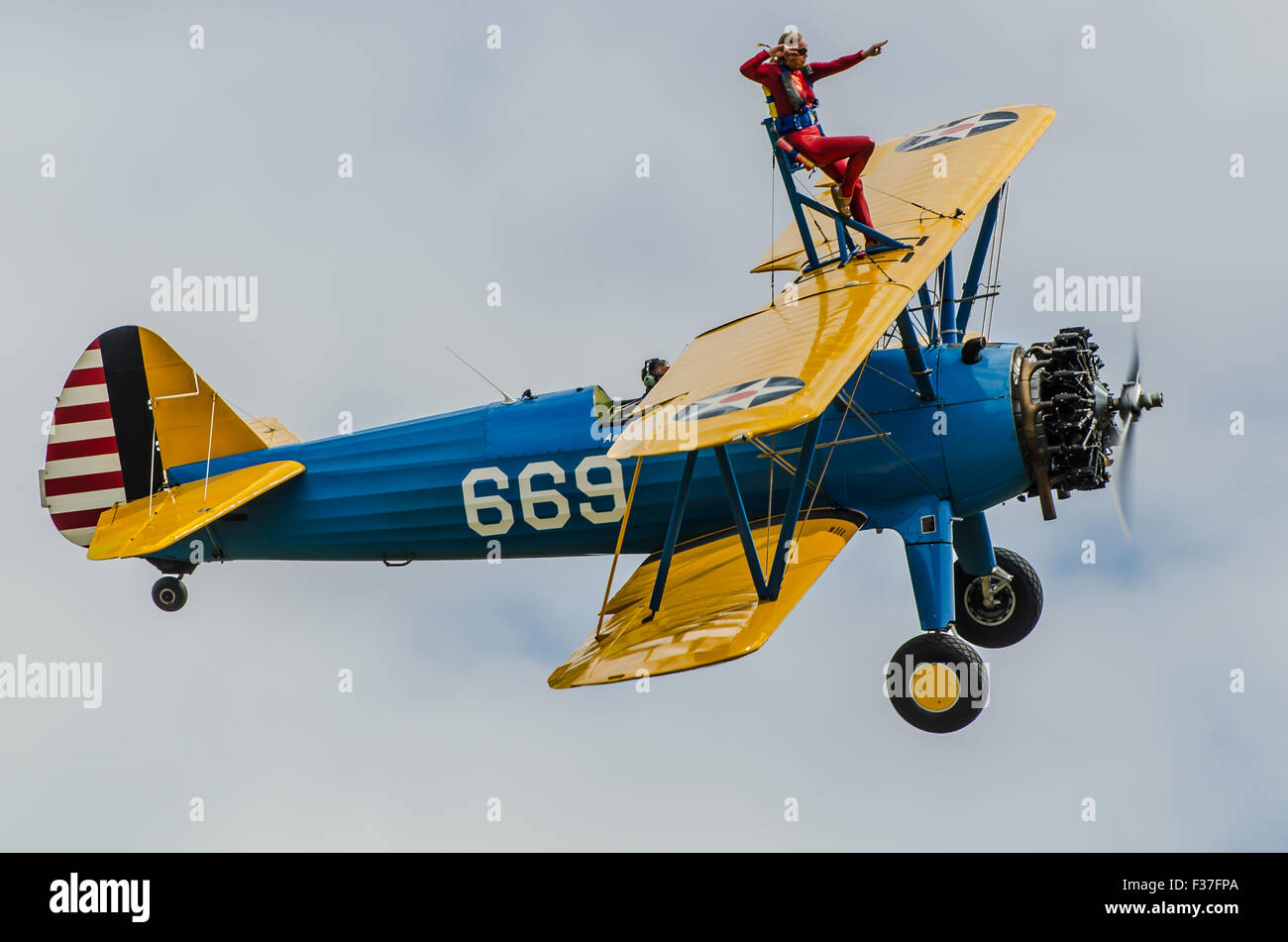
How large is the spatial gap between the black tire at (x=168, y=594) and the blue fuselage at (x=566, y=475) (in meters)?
0.30

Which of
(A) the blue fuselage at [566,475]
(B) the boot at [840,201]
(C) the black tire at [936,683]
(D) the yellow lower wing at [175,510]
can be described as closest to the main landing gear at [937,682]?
(C) the black tire at [936,683]

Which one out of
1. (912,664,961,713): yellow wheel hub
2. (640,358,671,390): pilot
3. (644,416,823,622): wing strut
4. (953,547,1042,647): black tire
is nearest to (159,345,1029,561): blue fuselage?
(640,358,671,390): pilot

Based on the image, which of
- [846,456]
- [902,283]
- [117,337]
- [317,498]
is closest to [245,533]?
[317,498]

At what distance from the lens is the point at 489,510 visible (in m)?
16.5

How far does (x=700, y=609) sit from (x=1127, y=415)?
13.2ft

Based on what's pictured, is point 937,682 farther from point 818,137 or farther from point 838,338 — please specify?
point 818,137

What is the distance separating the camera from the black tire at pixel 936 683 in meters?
13.6

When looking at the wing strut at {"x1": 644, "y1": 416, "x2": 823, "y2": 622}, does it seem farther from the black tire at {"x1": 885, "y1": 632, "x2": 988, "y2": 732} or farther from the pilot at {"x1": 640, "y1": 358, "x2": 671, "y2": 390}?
the pilot at {"x1": 640, "y1": 358, "x2": 671, "y2": 390}

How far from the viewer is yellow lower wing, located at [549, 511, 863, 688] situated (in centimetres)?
1338

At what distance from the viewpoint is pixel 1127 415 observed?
15.0 metres

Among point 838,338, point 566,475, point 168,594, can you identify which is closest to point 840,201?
point 838,338

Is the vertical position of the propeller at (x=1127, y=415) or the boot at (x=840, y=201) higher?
the boot at (x=840, y=201)

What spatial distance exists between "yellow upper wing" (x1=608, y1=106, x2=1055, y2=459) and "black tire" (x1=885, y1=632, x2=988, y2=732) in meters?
2.54

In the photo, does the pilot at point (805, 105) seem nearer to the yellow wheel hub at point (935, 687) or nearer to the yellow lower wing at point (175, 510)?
Result: the yellow wheel hub at point (935, 687)
